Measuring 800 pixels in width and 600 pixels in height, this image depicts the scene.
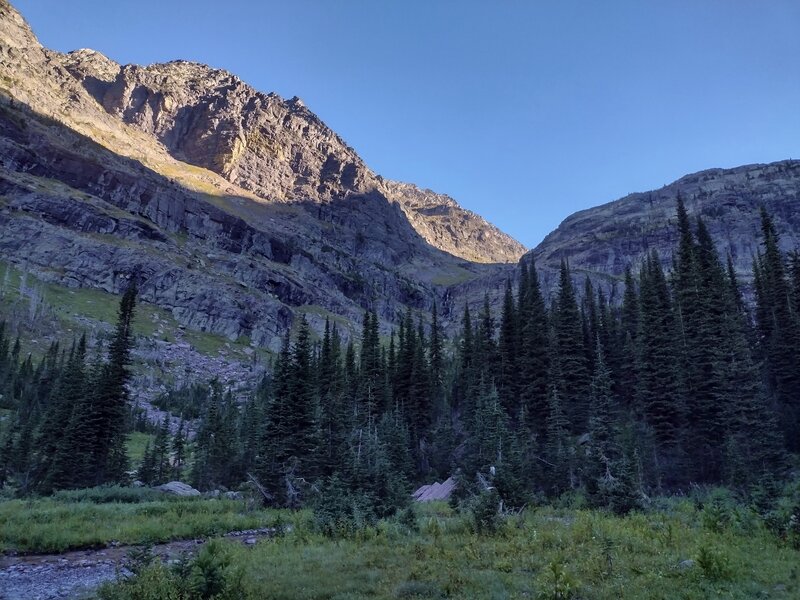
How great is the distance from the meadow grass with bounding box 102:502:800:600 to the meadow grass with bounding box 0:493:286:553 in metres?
6.59

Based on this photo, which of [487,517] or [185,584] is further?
[487,517]

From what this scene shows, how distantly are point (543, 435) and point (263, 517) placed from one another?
103 ft

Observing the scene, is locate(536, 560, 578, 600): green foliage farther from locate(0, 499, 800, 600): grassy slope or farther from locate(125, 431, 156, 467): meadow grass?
locate(125, 431, 156, 467): meadow grass

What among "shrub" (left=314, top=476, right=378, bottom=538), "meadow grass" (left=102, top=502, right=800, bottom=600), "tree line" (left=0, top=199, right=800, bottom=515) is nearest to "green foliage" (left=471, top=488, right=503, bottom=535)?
"meadow grass" (left=102, top=502, right=800, bottom=600)

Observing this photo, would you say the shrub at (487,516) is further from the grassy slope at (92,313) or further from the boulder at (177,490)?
the grassy slope at (92,313)

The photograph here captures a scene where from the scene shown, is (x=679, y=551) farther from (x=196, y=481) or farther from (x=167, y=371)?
(x=167, y=371)

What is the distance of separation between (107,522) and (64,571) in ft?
24.8

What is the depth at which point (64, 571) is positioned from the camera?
56.7 feet

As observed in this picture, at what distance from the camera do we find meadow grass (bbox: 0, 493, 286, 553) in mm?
20781

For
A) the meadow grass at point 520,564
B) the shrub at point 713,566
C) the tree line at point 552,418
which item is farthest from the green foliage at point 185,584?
the tree line at point 552,418

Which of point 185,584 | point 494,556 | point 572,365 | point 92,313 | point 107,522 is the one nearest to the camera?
point 185,584

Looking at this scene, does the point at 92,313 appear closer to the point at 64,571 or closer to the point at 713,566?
the point at 64,571

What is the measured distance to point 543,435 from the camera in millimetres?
52156

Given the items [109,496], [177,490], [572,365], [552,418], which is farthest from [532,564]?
[572,365]
